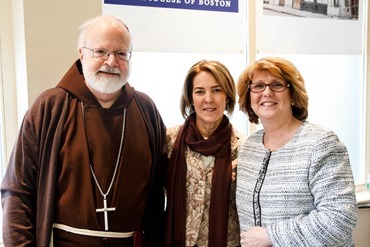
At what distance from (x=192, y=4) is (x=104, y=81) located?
1229 millimetres

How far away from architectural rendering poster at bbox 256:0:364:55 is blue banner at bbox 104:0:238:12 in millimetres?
252

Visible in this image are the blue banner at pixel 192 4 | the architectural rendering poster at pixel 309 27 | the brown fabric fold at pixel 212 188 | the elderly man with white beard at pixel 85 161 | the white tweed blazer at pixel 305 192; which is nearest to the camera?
the white tweed blazer at pixel 305 192

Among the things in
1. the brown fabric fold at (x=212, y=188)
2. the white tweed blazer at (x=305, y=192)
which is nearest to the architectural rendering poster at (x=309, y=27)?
the brown fabric fold at (x=212, y=188)

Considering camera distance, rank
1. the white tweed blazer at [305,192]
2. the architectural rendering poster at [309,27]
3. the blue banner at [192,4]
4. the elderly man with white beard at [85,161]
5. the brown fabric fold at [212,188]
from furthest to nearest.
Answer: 1. the architectural rendering poster at [309,27]
2. the blue banner at [192,4]
3. the brown fabric fold at [212,188]
4. the elderly man with white beard at [85,161]
5. the white tweed blazer at [305,192]

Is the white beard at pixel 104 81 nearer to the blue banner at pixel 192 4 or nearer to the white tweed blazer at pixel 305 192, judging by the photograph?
the white tweed blazer at pixel 305 192

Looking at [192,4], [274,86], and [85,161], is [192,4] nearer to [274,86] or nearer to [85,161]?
[274,86]

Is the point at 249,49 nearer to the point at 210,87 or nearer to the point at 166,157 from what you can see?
the point at 210,87

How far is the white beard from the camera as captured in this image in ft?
5.38

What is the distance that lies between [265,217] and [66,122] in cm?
90

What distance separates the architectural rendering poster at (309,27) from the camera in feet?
9.58

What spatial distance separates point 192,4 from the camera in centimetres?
262

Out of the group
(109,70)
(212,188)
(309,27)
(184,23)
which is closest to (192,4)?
(184,23)

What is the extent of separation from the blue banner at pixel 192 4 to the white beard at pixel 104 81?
80 cm

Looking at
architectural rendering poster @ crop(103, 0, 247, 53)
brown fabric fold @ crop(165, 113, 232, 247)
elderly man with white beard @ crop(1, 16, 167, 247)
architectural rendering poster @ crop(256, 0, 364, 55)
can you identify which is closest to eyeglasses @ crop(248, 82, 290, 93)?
brown fabric fold @ crop(165, 113, 232, 247)
